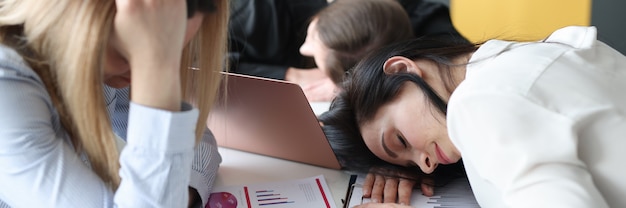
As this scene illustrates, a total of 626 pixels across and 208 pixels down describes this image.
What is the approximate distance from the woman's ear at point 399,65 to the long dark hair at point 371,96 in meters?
0.01

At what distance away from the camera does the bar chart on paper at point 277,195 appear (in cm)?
99

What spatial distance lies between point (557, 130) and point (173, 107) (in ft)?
1.39

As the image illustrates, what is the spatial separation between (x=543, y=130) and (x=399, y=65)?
323mm

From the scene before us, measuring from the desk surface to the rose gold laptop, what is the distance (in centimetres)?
1

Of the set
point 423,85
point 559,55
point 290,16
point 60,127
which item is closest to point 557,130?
point 559,55

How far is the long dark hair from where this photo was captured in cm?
105

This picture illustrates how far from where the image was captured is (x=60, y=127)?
76 cm

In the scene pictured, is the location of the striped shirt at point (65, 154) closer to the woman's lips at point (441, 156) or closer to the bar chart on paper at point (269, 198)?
the bar chart on paper at point (269, 198)

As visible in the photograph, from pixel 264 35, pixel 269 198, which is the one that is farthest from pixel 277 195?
pixel 264 35

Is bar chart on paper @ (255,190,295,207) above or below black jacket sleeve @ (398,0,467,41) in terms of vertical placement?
above

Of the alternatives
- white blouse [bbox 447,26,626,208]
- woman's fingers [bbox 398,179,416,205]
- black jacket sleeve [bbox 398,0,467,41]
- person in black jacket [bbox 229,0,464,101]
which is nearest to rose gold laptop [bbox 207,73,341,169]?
woman's fingers [bbox 398,179,416,205]

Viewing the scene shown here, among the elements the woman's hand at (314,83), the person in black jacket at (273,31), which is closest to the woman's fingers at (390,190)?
the woman's hand at (314,83)

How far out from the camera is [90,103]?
2.30ft

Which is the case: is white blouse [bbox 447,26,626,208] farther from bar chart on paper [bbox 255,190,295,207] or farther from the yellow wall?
the yellow wall
